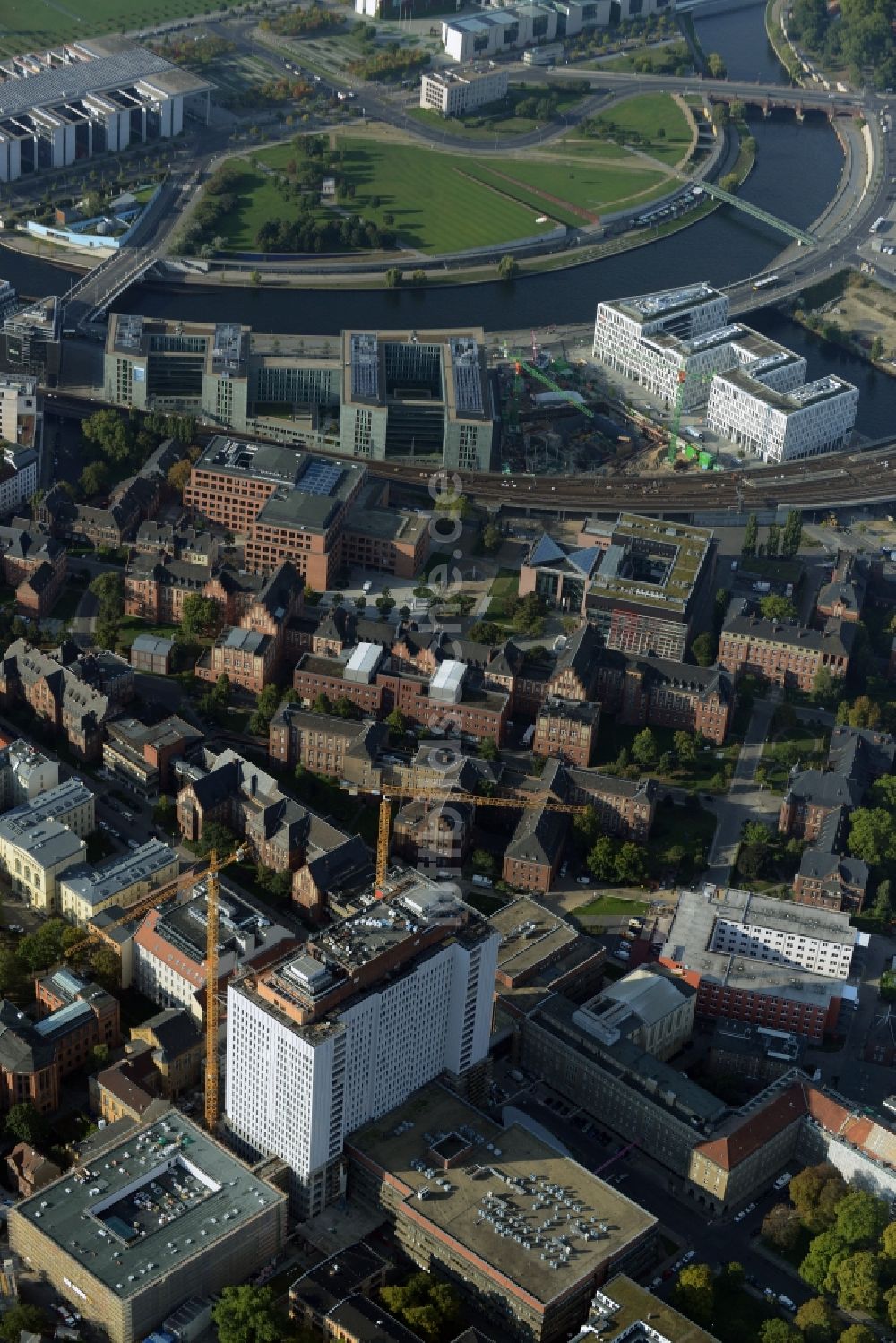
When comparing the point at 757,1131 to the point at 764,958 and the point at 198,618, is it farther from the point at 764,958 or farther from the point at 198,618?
the point at 198,618

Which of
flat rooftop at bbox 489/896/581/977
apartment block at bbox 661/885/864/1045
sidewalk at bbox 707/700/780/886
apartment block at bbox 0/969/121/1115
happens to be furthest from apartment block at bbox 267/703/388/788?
apartment block at bbox 0/969/121/1115

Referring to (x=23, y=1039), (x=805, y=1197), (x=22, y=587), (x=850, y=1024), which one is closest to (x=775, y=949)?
(x=850, y=1024)

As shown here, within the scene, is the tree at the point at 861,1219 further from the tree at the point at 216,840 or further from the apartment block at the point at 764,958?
the tree at the point at 216,840

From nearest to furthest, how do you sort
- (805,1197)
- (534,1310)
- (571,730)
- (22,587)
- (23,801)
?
(534,1310), (805,1197), (23,801), (571,730), (22,587)

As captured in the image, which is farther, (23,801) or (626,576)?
(626,576)

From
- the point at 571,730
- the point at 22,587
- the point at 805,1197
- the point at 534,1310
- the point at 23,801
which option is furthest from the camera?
the point at 22,587

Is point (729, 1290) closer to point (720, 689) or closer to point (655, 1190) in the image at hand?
point (655, 1190)

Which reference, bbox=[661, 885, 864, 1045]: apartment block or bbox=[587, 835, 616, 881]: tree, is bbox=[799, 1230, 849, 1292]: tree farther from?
bbox=[587, 835, 616, 881]: tree
